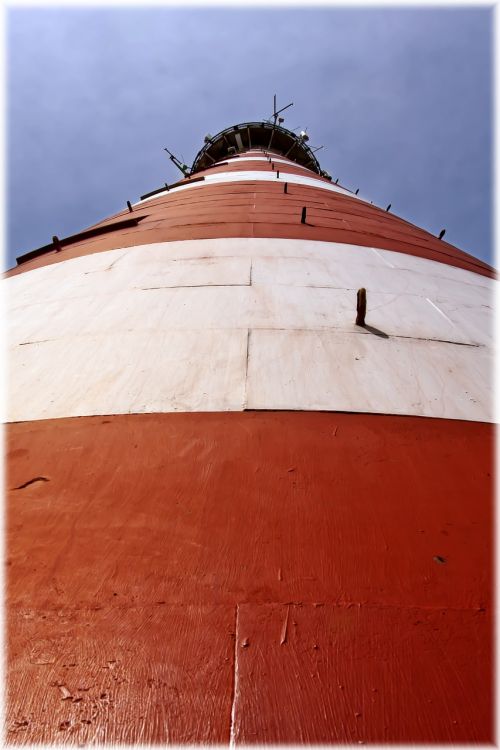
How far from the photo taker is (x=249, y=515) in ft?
4.52

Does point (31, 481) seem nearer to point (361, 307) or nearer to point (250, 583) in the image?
point (250, 583)

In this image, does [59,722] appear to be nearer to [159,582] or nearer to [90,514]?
[159,582]

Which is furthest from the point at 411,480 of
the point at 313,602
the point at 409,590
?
the point at 313,602

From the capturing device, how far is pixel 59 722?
2.87 feet

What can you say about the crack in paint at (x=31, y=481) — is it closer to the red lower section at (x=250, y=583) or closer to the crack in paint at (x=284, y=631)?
the red lower section at (x=250, y=583)

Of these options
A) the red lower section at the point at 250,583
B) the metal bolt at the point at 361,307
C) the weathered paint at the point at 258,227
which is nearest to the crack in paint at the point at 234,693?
the red lower section at the point at 250,583

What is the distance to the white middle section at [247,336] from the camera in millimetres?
2021

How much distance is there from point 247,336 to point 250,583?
1.50 metres

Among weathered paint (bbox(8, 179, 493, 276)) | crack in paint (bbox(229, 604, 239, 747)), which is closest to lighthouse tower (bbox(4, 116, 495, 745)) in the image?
crack in paint (bbox(229, 604, 239, 747))

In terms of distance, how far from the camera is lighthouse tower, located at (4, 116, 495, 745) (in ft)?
3.01

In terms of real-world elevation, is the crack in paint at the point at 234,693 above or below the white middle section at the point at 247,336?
below

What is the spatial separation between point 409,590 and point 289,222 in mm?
3900

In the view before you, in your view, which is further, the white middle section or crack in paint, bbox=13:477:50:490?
the white middle section

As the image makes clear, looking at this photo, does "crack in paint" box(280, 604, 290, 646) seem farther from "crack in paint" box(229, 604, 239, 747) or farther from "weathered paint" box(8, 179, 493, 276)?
"weathered paint" box(8, 179, 493, 276)
